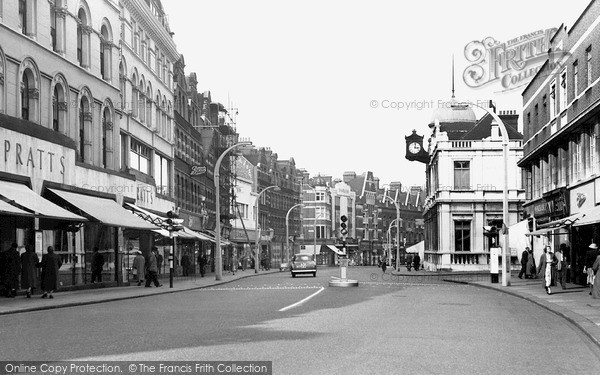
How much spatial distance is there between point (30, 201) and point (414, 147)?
54093 millimetres

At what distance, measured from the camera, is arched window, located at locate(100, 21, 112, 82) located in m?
37.3

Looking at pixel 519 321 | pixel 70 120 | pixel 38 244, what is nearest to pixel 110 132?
pixel 70 120

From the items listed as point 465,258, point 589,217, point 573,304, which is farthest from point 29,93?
point 465,258

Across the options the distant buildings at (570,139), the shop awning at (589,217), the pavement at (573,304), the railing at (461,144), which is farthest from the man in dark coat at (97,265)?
the railing at (461,144)

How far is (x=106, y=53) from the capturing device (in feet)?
123

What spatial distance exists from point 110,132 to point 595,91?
20436 millimetres

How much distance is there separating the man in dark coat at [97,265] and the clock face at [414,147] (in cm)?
4548

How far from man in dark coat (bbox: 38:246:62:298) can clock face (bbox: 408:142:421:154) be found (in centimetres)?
5338

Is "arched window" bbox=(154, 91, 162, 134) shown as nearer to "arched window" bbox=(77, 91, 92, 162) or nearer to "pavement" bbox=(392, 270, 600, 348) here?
"arched window" bbox=(77, 91, 92, 162)

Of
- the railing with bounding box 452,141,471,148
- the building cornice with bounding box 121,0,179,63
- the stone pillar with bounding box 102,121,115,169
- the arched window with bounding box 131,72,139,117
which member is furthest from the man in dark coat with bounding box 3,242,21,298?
the railing with bounding box 452,141,471,148

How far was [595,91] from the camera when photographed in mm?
28781

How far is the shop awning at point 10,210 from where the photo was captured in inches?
858

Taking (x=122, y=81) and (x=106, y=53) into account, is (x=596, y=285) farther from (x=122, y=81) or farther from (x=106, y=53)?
(x=122, y=81)

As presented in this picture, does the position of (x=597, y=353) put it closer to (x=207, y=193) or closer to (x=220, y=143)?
(x=207, y=193)
